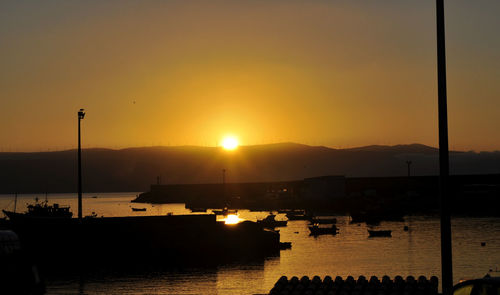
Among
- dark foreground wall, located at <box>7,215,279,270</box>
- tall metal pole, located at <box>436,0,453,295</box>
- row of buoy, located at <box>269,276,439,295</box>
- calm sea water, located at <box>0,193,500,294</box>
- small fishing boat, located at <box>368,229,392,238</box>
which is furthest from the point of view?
small fishing boat, located at <box>368,229,392,238</box>

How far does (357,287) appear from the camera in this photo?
18.7 metres

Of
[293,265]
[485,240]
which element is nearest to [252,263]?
[293,265]

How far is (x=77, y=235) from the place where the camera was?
256 feet

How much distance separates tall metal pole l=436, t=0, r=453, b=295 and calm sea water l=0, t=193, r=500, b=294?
170 feet

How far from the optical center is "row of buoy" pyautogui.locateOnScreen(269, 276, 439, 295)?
60.4 feet

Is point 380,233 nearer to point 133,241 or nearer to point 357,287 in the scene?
point 133,241

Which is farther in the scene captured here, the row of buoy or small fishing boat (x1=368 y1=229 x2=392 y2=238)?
small fishing boat (x1=368 y1=229 x2=392 y2=238)

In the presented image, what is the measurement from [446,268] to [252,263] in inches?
2919

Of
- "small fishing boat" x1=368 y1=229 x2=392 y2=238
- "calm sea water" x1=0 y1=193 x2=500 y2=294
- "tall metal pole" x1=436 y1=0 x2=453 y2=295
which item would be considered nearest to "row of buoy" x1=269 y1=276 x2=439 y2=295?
"tall metal pole" x1=436 y1=0 x2=453 y2=295

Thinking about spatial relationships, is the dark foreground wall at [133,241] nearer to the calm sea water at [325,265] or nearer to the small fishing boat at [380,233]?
the calm sea water at [325,265]

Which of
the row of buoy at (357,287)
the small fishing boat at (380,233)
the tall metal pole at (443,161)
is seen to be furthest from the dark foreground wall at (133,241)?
the tall metal pole at (443,161)

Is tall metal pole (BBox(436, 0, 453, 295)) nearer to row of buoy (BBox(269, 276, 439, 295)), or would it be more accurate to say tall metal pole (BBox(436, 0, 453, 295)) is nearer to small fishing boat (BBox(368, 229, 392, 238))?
row of buoy (BBox(269, 276, 439, 295))

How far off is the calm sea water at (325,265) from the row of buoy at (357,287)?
46020 mm

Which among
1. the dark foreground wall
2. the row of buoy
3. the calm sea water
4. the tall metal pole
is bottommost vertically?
the calm sea water
